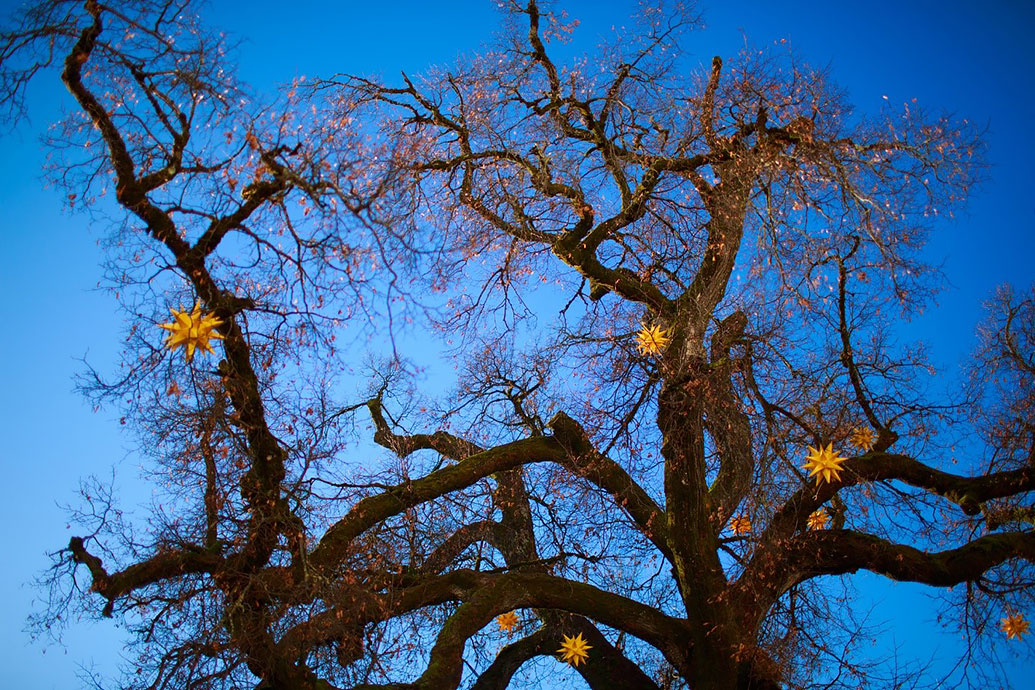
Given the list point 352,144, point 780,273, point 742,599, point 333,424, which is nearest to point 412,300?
point 352,144

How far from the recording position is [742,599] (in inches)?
288

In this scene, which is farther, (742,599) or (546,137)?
(546,137)

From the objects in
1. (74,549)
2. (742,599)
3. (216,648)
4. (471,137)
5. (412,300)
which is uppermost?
(471,137)

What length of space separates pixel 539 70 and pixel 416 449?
408 cm

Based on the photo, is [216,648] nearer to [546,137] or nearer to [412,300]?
[412,300]

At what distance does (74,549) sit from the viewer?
5.96m

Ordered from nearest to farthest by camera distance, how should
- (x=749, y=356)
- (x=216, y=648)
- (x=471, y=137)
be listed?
(x=216, y=648)
(x=749, y=356)
(x=471, y=137)

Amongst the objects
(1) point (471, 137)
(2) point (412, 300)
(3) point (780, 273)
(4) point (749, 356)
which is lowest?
(2) point (412, 300)

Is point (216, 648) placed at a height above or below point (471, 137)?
below

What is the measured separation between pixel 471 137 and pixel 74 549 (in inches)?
200

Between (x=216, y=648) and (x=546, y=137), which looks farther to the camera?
(x=546, y=137)

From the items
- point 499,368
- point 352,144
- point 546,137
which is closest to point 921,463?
point 499,368

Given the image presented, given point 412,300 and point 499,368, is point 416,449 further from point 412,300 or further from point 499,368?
point 412,300

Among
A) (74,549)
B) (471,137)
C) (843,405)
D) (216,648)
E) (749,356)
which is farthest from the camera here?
(471,137)
